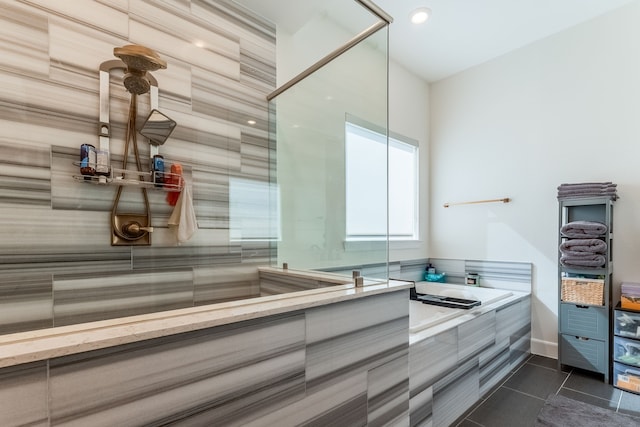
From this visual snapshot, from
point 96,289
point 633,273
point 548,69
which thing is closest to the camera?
point 96,289

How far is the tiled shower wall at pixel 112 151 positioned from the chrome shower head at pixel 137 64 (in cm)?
5

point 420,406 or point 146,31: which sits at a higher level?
point 146,31

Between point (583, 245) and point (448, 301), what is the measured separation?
1.08 meters

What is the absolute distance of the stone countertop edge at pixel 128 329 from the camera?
0.62m

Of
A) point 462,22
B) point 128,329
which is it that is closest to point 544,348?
point 462,22

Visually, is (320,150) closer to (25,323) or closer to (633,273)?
(25,323)

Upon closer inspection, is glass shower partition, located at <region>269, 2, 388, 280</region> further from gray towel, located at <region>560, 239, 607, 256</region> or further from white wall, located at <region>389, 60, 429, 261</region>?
gray towel, located at <region>560, 239, 607, 256</region>

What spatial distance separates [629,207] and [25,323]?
3.77 meters

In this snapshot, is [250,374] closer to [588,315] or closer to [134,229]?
[134,229]

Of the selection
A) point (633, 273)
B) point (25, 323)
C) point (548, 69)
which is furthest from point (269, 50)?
point (633, 273)

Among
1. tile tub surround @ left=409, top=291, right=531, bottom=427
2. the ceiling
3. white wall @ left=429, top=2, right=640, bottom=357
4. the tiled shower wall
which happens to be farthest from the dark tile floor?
the ceiling

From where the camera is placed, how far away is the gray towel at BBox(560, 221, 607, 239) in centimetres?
227

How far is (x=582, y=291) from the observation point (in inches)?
94.4

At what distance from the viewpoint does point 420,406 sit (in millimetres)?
1603
